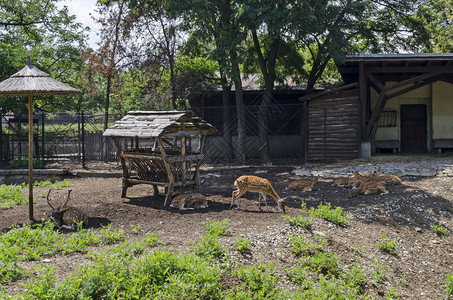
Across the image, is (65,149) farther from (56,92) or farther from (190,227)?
(190,227)

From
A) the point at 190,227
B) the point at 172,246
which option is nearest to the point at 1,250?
the point at 172,246

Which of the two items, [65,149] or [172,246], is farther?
[65,149]

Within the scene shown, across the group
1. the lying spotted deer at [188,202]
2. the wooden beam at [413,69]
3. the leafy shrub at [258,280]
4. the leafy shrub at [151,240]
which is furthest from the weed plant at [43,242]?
the wooden beam at [413,69]

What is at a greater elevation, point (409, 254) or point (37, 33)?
point (37, 33)

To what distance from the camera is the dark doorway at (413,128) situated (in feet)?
69.5

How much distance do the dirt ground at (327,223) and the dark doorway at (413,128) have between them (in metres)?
8.91

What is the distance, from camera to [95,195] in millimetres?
11438

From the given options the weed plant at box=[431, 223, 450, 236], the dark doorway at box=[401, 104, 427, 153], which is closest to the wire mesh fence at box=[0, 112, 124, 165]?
the dark doorway at box=[401, 104, 427, 153]

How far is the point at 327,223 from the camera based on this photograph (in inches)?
334

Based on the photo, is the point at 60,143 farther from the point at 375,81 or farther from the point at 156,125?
the point at 375,81

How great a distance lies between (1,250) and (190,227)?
2.99 meters

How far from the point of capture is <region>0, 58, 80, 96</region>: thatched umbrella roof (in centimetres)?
830

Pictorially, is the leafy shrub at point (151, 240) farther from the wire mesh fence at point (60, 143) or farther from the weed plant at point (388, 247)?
the wire mesh fence at point (60, 143)

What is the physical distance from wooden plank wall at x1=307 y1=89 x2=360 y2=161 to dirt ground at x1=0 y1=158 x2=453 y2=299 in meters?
5.35
